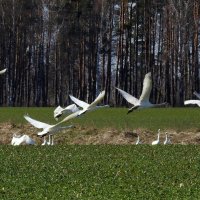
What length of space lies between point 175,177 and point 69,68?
5217 cm

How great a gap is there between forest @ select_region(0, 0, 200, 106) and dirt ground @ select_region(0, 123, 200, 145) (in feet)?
85.8

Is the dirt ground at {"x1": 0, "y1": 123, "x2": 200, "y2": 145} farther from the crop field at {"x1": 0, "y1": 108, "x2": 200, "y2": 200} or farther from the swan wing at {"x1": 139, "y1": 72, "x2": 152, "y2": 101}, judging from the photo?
the swan wing at {"x1": 139, "y1": 72, "x2": 152, "y2": 101}

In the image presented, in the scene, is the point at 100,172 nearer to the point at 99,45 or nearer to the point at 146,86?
the point at 146,86

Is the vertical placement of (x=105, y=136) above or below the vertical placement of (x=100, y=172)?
below

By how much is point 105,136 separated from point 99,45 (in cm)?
3948

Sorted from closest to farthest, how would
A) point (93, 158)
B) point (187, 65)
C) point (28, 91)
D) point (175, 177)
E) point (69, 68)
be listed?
point (175, 177) → point (93, 158) → point (187, 65) → point (28, 91) → point (69, 68)

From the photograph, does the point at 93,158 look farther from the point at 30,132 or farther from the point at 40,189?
the point at 30,132

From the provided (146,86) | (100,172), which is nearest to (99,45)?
(146,86)

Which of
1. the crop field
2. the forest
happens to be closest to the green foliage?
the crop field

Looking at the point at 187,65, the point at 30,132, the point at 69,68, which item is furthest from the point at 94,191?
the point at 69,68

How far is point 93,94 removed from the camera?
58281mm

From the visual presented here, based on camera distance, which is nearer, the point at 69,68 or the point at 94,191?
the point at 94,191

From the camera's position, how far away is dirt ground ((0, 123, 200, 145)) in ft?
82.0

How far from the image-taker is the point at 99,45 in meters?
64.4
